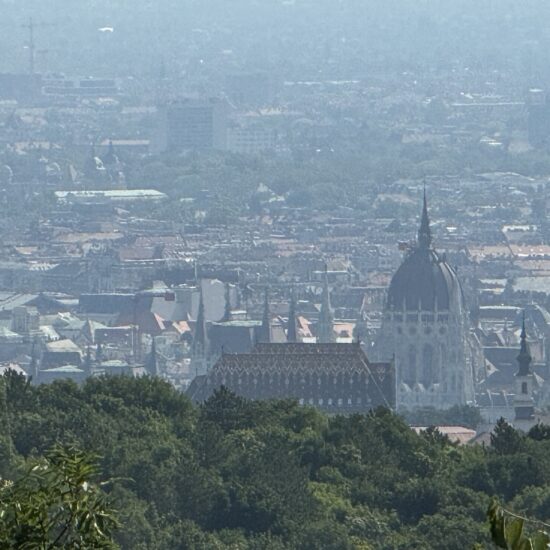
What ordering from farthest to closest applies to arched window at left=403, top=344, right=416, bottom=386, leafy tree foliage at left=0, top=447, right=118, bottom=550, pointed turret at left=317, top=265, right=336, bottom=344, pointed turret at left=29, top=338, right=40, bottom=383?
1. pointed turret at left=317, top=265, right=336, bottom=344
2. arched window at left=403, top=344, right=416, bottom=386
3. pointed turret at left=29, top=338, right=40, bottom=383
4. leafy tree foliage at left=0, top=447, right=118, bottom=550

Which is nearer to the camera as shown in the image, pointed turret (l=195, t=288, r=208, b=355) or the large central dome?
pointed turret (l=195, t=288, r=208, b=355)

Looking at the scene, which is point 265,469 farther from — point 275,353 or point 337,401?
point 275,353

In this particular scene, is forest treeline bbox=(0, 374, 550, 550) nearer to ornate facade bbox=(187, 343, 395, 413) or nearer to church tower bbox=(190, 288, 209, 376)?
ornate facade bbox=(187, 343, 395, 413)

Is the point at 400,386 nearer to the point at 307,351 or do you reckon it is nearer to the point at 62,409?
the point at 307,351

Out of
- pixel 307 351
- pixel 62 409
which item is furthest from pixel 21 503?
pixel 307 351

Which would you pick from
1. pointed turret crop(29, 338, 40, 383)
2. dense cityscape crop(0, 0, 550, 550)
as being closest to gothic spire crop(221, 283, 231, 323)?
dense cityscape crop(0, 0, 550, 550)

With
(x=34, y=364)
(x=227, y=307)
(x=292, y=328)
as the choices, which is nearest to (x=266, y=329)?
(x=292, y=328)

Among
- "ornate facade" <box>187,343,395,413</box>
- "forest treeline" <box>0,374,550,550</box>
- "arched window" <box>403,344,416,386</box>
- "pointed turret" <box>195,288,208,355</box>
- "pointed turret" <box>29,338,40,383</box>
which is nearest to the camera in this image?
"forest treeline" <box>0,374,550,550</box>
